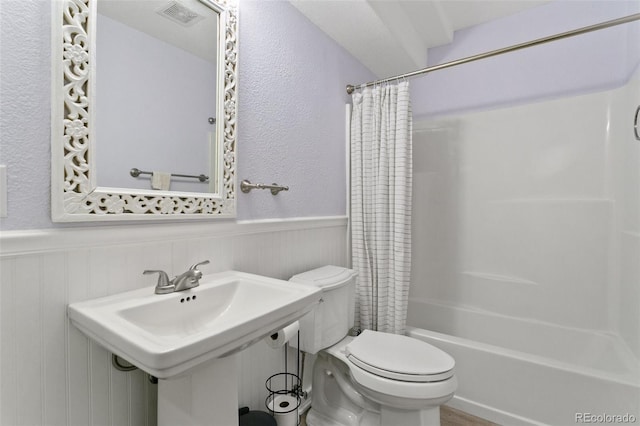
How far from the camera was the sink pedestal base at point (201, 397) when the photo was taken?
808 mm

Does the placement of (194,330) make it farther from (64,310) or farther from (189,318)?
(64,310)

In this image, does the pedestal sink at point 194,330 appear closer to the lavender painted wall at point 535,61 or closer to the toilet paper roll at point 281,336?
the toilet paper roll at point 281,336

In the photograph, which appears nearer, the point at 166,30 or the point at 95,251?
the point at 95,251

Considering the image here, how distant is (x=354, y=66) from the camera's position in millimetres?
2100

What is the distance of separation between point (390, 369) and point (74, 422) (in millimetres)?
1033

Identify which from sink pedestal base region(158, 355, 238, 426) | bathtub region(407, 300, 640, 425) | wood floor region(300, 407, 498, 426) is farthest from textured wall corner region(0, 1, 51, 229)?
bathtub region(407, 300, 640, 425)

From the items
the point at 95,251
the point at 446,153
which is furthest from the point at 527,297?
the point at 95,251

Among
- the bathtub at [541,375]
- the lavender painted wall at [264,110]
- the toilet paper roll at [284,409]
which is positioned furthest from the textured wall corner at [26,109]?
the bathtub at [541,375]

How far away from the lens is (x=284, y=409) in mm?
1321

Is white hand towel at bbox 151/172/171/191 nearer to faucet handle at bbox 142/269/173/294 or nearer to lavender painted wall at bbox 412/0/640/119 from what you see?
faucet handle at bbox 142/269/173/294

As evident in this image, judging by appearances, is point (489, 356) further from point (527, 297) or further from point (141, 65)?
point (141, 65)

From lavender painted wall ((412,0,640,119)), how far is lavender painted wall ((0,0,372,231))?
0.69 m

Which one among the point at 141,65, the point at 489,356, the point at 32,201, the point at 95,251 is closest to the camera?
the point at 32,201

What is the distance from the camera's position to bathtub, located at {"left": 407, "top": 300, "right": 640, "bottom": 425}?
1.34 metres
